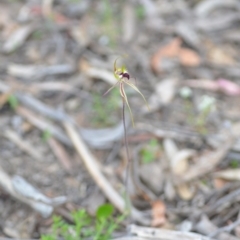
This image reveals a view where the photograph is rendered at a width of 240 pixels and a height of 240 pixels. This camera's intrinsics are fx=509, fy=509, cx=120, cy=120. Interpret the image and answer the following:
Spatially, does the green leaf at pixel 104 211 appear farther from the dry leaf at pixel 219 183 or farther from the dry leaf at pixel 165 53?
the dry leaf at pixel 165 53

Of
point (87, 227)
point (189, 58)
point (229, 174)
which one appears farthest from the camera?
point (189, 58)

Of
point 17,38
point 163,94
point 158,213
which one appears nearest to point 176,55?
point 163,94

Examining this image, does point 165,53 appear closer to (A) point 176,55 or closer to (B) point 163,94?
(A) point 176,55

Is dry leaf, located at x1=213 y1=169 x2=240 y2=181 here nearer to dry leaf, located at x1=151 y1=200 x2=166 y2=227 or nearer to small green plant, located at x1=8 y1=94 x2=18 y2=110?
dry leaf, located at x1=151 y1=200 x2=166 y2=227

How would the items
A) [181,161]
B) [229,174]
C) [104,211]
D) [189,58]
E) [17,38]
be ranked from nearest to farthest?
[104,211] < [229,174] < [181,161] < [189,58] < [17,38]

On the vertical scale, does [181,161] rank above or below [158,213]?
above

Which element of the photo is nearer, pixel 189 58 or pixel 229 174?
pixel 229 174

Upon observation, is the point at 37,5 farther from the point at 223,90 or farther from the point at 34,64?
the point at 223,90
